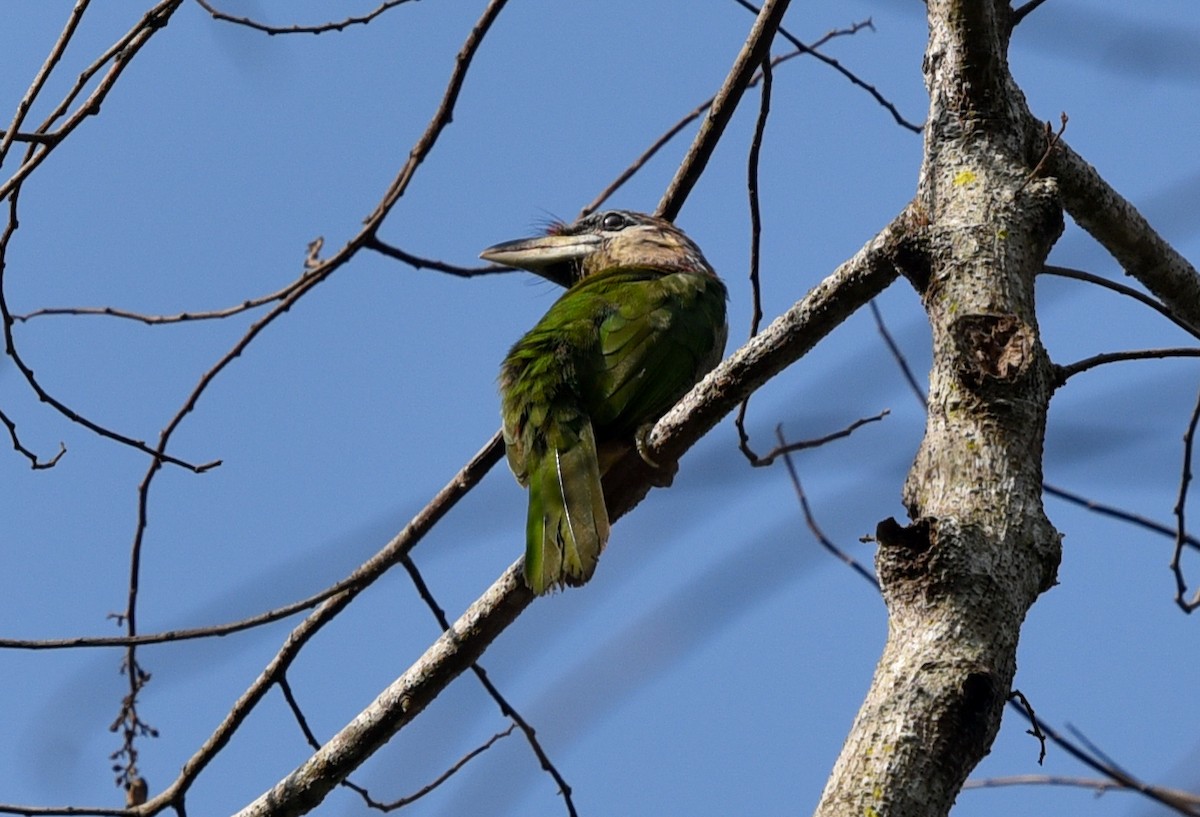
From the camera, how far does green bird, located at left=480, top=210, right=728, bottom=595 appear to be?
11.9 ft

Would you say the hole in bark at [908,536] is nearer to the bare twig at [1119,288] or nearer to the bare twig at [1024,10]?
the bare twig at [1119,288]

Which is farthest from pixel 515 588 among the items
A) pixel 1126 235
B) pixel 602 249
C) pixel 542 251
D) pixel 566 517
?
pixel 602 249

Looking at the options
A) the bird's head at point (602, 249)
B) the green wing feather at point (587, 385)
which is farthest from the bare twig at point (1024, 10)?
the bird's head at point (602, 249)

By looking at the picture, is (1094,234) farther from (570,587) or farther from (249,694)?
(249,694)

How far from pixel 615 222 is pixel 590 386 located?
1.89 m

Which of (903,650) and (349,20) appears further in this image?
(349,20)

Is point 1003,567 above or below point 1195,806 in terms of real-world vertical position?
above

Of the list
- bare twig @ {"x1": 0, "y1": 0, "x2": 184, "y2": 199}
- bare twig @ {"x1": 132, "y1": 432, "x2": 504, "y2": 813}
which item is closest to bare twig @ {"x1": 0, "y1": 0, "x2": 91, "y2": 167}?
bare twig @ {"x1": 0, "y1": 0, "x2": 184, "y2": 199}

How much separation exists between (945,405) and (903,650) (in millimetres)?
510

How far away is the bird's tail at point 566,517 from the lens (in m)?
3.43

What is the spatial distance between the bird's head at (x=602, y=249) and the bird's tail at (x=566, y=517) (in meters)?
1.72

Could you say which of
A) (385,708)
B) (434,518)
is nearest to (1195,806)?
(385,708)

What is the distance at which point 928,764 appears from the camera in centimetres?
181

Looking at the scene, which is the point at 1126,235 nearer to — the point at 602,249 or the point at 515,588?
the point at 515,588
